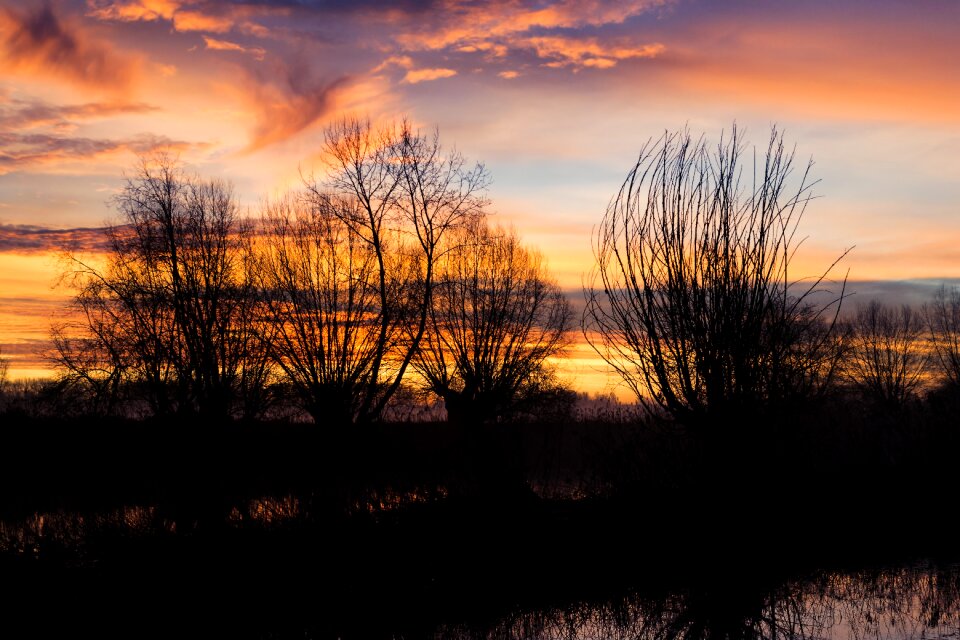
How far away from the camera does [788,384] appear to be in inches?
469

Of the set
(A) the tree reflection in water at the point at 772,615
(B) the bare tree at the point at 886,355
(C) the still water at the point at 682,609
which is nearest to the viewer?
(A) the tree reflection in water at the point at 772,615

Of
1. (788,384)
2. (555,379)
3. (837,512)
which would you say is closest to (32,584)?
(788,384)

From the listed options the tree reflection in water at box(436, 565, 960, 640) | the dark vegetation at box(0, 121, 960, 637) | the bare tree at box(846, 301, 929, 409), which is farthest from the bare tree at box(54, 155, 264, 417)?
the bare tree at box(846, 301, 929, 409)

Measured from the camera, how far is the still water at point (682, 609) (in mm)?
9867

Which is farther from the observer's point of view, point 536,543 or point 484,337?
point 484,337

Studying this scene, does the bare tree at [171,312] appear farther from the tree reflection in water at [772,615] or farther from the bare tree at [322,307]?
the tree reflection in water at [772,615]

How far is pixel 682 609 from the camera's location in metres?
10.9

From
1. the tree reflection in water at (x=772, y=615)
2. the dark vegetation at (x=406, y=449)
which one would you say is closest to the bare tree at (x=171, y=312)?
the dark vegetation at (x=406, y=449)

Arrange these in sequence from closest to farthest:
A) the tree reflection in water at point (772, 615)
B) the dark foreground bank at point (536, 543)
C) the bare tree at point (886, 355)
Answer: the tree reflection in water at point (772, 615)
the dark foreground bank at point (536, 543)
the bare tree at point (886, 355)

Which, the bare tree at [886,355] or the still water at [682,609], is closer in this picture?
the still water at [682,609]

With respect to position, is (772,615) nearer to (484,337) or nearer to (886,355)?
(484,337)

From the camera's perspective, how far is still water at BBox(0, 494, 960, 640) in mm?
9867

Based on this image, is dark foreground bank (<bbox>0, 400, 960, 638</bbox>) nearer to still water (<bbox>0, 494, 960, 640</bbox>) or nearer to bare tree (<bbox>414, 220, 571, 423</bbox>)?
still water (<bbox>0, 494, 960, 640</bbox>)

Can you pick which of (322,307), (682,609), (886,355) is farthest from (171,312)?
(886,355)
